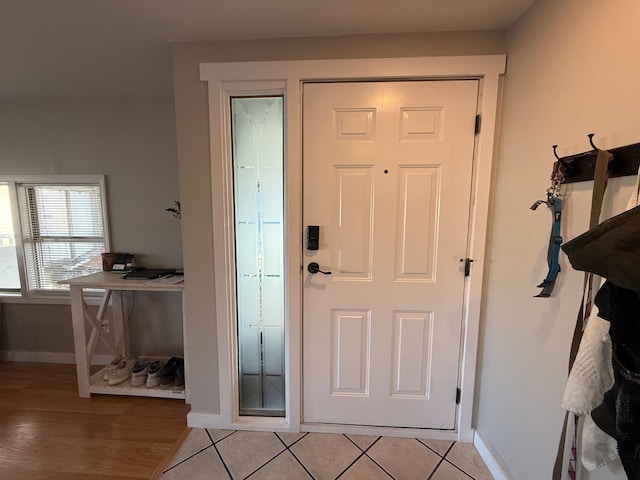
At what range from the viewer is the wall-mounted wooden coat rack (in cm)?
79

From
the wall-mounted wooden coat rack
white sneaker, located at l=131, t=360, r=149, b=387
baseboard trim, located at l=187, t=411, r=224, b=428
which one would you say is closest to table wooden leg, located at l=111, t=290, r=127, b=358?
white sneaker, located at l=131, t=360, r=149, b=387

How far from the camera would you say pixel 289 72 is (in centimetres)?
149

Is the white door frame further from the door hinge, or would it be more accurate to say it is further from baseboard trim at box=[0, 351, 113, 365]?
baseboard trim at box=[0, 351, 113, 365]

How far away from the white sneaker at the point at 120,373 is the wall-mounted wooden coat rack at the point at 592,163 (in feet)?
9.72

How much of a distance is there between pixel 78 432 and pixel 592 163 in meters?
2.95

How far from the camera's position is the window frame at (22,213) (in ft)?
7.70

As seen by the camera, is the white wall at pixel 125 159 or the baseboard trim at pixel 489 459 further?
the white wall at pixel 125 159

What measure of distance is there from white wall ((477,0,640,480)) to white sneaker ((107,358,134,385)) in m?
2.50

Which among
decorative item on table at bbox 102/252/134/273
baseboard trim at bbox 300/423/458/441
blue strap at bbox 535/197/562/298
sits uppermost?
blue strap at bbox 535/197/562/298

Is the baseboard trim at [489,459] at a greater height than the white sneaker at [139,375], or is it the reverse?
the white sneaker at [139,375]

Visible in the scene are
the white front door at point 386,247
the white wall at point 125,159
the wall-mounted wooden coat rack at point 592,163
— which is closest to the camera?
the wall-mounted wooden coat rack at point 592,163

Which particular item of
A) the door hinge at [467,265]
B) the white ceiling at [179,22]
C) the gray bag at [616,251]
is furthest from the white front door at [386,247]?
the gray bag at [616,251]

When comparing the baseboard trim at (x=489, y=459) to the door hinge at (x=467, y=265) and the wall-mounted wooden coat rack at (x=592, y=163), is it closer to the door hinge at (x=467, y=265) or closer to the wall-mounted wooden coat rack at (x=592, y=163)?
the door hinge at (x=467, y=265)

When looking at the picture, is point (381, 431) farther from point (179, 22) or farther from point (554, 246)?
point (179, 22)
